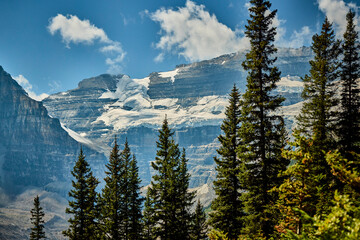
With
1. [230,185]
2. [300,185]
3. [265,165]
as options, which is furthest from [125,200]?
[300,185]

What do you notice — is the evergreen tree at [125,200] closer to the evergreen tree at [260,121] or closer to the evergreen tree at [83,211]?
the evergreen tree at [83,211]

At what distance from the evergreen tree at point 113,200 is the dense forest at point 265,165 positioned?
0.39 ft

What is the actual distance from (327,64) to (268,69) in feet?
35.2

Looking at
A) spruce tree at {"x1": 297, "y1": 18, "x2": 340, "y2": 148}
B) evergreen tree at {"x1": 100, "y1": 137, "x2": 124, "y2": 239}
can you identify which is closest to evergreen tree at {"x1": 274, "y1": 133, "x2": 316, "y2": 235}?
spruce tree at {"x1": 297, "y1": 18, "x2": 340, "y2": 148}

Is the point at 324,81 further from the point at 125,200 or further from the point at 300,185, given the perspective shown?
the point at 125,200

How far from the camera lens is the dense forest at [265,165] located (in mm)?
7914

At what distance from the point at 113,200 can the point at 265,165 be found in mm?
21540

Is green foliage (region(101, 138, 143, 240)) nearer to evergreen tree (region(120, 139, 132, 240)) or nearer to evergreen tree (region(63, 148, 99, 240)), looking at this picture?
evergreen tree (region(120, 139, 132, 240))

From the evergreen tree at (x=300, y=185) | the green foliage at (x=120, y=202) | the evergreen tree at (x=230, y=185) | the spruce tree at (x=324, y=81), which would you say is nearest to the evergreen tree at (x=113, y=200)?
the green foliage at (x=120, y=202)

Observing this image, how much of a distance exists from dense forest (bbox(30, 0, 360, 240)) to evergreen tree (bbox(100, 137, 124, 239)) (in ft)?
0.39

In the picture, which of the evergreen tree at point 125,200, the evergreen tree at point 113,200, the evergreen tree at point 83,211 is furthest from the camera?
the evergreen tree at point 125,200

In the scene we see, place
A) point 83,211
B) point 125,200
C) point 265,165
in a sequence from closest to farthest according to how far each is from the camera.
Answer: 1. point 265,165
2. point 83,211
3. point 125,200

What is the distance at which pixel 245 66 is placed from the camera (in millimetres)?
18000

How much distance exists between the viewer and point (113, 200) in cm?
3212
